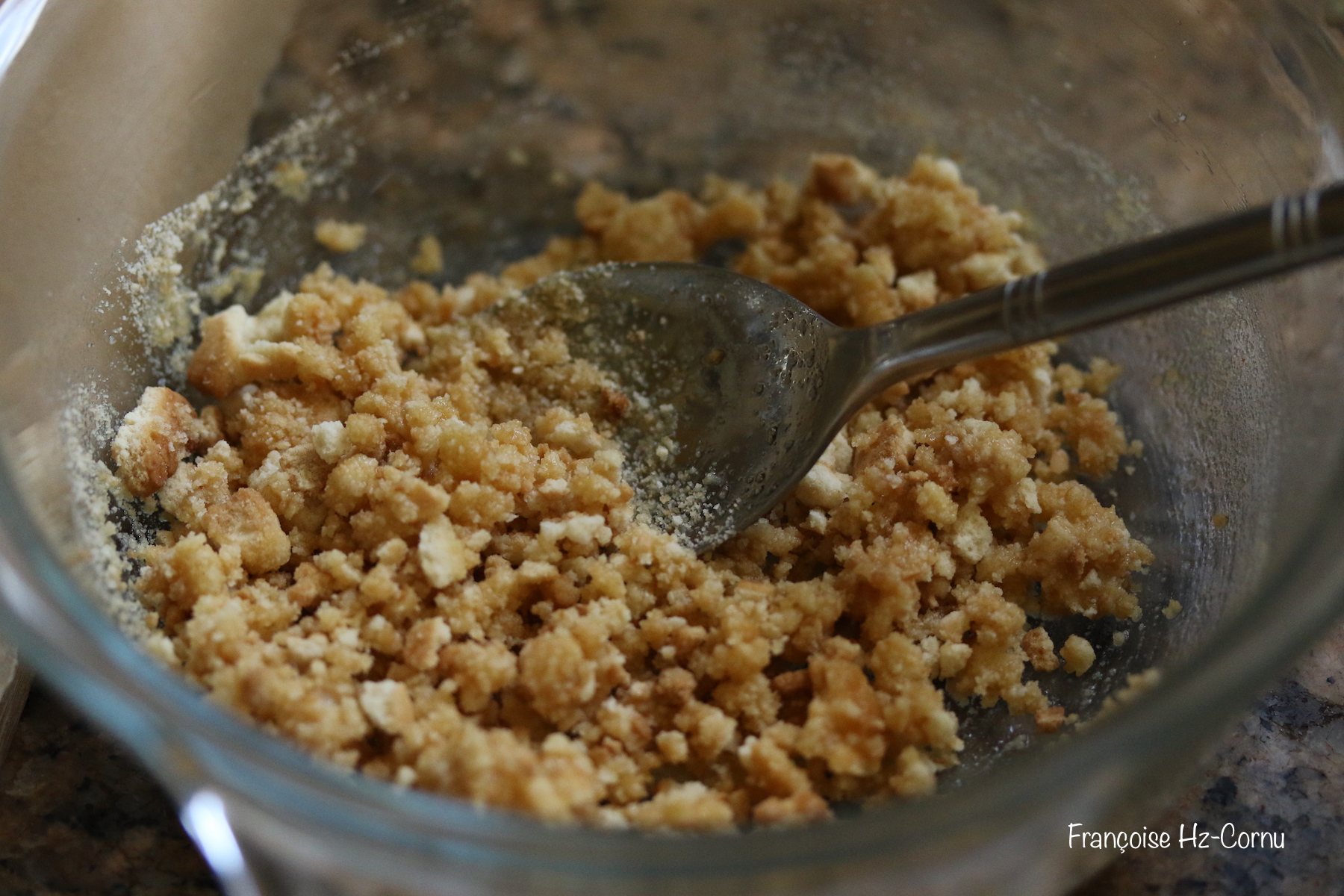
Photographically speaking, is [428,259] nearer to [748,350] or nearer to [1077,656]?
[748,350]

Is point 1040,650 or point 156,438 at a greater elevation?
point 156,438

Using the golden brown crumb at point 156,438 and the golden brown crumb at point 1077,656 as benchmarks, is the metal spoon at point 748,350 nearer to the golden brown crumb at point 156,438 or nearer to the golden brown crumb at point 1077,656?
the golden brown crumb at point 1077,656

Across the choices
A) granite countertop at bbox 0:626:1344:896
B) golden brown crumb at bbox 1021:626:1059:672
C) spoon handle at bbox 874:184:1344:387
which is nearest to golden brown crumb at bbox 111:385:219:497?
granite countertop at bbox 0:626:1344:896

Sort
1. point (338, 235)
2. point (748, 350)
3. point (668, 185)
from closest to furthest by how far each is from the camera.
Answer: point (748, 350)
point (338, 235)
point (668, 185)

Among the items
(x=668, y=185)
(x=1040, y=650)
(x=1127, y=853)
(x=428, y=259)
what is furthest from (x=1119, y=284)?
(x=428, y=259)

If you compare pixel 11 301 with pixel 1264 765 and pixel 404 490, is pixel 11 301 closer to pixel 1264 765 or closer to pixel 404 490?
pixel 404 490

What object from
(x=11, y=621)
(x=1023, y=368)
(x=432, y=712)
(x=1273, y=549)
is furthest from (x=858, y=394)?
(x=11, y=621)

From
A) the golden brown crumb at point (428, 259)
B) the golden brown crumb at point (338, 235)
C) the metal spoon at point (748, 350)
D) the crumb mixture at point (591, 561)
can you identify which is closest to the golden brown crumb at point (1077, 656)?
→ the crumb mixture at point (591, 561)

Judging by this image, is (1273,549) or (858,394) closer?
(1273,549)
